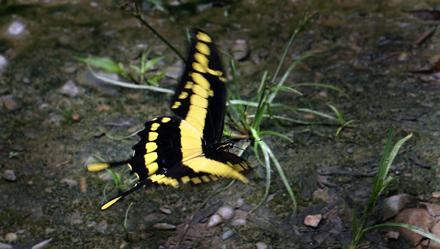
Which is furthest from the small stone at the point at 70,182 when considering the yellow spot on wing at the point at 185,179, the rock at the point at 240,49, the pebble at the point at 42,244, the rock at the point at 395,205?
the rock at the point at 395,205

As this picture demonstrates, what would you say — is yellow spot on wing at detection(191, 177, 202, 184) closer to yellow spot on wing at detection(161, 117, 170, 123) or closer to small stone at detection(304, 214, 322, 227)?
yellow spot on wing at detection(161, 117, 170, 123)

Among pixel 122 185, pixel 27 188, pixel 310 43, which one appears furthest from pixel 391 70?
pixel 27 188

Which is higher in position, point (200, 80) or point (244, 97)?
point (200, 80)

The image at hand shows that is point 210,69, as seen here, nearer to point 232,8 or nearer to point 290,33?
point 290,33

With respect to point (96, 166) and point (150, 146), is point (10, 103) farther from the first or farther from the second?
point (150, 146)

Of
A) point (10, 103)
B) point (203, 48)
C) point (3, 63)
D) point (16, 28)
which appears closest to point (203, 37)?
point (203, 48)

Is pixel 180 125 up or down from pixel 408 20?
down
